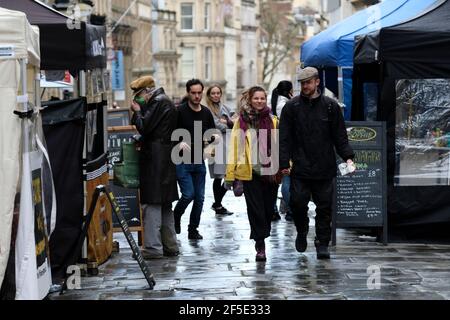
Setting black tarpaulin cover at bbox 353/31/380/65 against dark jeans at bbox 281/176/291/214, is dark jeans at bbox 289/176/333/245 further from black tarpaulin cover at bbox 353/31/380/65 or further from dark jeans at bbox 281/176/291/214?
dark jeans at bbox 281/176/291/214

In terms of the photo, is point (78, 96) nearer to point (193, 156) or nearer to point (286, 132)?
point (286, 132)

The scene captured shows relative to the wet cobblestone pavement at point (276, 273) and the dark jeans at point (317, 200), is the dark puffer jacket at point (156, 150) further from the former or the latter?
the dark jeans at point (317, 200)

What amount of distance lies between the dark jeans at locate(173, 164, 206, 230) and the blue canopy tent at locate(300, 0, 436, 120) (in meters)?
3.12

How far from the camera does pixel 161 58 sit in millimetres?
76062

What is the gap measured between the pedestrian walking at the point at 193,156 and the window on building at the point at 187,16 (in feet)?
248

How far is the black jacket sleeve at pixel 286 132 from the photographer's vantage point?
40.9 ft

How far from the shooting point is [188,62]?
9012 centimetres

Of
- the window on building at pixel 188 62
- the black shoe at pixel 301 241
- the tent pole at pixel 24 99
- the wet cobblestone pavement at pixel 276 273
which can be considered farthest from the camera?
the window on building at pixel 188 62

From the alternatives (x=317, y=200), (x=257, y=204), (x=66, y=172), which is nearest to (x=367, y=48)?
(x=317, y=200)

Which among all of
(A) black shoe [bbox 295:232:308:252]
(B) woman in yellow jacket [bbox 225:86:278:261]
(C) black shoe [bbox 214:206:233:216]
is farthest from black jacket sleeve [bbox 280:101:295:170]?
(C) black shoe [bbox 214:206:233:216]

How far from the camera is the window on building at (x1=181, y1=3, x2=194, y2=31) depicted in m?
89.9

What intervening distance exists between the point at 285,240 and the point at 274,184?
1.98m

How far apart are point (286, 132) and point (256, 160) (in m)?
0.43

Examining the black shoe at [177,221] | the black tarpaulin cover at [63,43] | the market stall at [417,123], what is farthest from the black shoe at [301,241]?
the black tarpaulin cover at [63,43]
